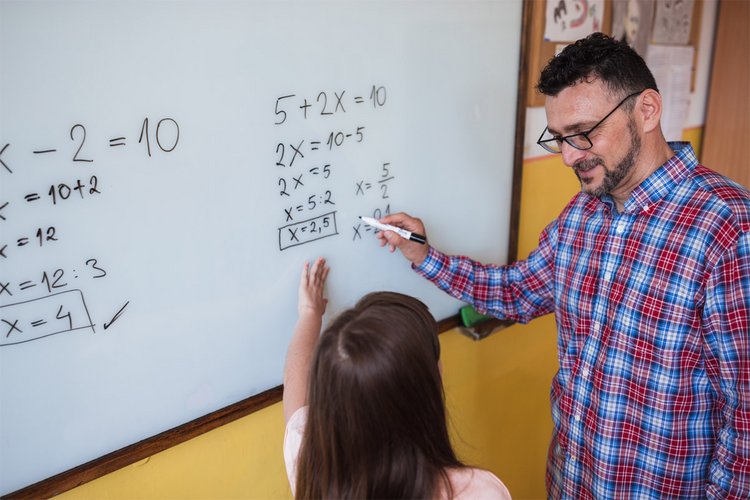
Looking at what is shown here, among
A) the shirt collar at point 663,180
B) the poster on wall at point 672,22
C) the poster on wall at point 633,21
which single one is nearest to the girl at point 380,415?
the shirt collar at point 663,180

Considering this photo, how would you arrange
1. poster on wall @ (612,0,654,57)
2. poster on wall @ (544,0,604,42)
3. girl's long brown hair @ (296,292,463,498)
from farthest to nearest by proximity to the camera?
poster on wall @ (612,0,654,57) → poster on wall @ (544,0,604,42) → girl's long brown hair @ (296,292,463,498)

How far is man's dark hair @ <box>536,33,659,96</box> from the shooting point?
92cm

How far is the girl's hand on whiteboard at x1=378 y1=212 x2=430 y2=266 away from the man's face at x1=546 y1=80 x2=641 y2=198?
0.31 m

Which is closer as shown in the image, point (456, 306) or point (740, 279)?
point (740, 279)

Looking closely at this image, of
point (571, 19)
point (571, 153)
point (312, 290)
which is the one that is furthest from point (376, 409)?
point (571, 19)

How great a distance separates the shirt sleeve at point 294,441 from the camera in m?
0.79

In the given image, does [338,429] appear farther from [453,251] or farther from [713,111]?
[713,111]

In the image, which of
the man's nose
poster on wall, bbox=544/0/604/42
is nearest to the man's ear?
the man's nose

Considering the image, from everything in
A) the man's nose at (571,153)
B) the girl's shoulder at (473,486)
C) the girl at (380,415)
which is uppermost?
the man's nose at (571,153)

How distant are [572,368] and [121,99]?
2.97 feet

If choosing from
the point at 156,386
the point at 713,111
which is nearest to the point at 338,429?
the point at 156,386

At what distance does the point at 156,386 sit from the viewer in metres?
0.86

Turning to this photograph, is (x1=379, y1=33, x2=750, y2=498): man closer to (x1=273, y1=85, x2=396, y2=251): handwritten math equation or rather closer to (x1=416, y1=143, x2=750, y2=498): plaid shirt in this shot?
(x1=416, y1=143, x2=750, y2=498): plaid shirt

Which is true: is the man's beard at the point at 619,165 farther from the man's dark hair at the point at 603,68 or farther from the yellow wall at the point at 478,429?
the yellow wall at the point at 478,429
